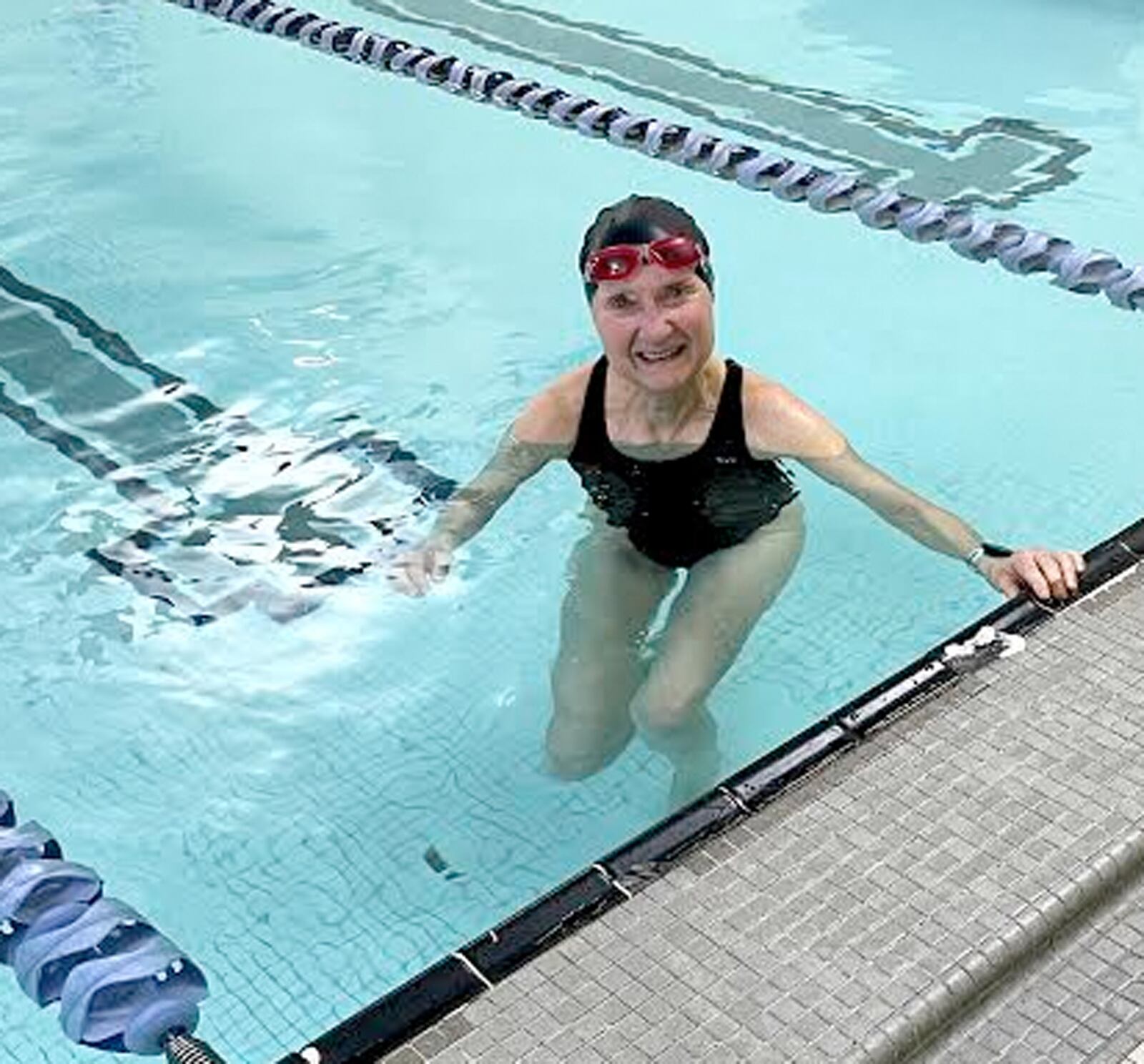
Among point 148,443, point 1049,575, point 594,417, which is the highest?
point 1049,575

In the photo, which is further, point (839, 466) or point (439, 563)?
point (839, 466)

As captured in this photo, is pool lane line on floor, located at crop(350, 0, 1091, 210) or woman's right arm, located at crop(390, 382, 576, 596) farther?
pool lane line on floor, located at crop(350, 0, 1091, 210)

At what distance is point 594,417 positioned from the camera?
2893 mm

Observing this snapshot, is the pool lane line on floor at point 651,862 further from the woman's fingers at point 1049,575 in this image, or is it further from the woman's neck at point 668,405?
the woman's neck at point 668,405

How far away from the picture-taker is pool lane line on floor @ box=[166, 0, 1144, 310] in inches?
168

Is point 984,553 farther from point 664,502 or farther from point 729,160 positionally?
point 729,160

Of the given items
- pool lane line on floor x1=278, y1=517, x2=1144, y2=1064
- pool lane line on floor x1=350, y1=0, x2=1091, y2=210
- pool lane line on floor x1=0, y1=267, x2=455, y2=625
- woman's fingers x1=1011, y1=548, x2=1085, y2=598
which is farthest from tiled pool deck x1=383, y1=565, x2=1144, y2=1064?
pool lane line on floor x1=350, y1=0, x2=1091, y2=210

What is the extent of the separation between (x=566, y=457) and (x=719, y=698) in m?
0.49

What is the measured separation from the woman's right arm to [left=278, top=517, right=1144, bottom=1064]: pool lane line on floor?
97cm

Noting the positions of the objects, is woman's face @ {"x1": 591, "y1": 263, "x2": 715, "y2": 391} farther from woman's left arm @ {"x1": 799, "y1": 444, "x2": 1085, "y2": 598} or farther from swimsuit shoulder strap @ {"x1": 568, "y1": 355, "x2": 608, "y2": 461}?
woman's left arm @ {"x1": 799, "y1": 444, "x2": 1085, "y2": 598}

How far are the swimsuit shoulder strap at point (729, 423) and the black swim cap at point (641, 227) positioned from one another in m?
0.22

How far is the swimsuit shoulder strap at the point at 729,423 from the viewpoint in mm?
2840

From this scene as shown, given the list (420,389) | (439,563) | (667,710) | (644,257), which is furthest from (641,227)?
(420,389)

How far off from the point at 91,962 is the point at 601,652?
102 cm
